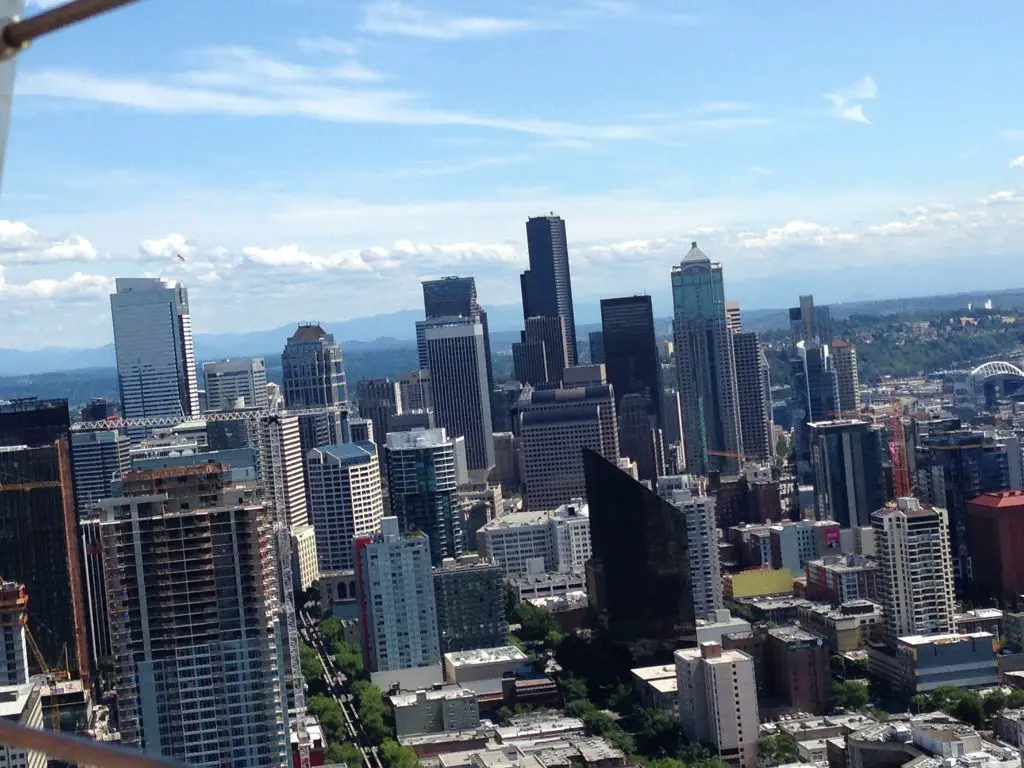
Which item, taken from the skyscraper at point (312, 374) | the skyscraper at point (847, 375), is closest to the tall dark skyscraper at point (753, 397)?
the skyscraper at point (847, 375)

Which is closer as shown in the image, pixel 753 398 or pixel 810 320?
pixel 753 398

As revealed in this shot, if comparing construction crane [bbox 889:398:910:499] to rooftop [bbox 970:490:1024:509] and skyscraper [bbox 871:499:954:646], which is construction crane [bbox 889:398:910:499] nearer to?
rooftop [bbox 970:490:1024:509]

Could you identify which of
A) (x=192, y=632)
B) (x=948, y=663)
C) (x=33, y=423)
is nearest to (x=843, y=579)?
(x=948, y=663)

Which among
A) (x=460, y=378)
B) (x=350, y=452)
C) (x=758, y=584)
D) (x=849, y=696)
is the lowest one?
(x=849, y=696)

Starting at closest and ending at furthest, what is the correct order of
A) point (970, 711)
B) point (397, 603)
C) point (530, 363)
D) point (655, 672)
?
point (970, 711) → point (655, 672) → point (397, 603) → point (530, 363)

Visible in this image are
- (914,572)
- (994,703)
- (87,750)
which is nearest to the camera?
(87,750)

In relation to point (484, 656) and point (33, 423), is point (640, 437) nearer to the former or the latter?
point (33, 423)
